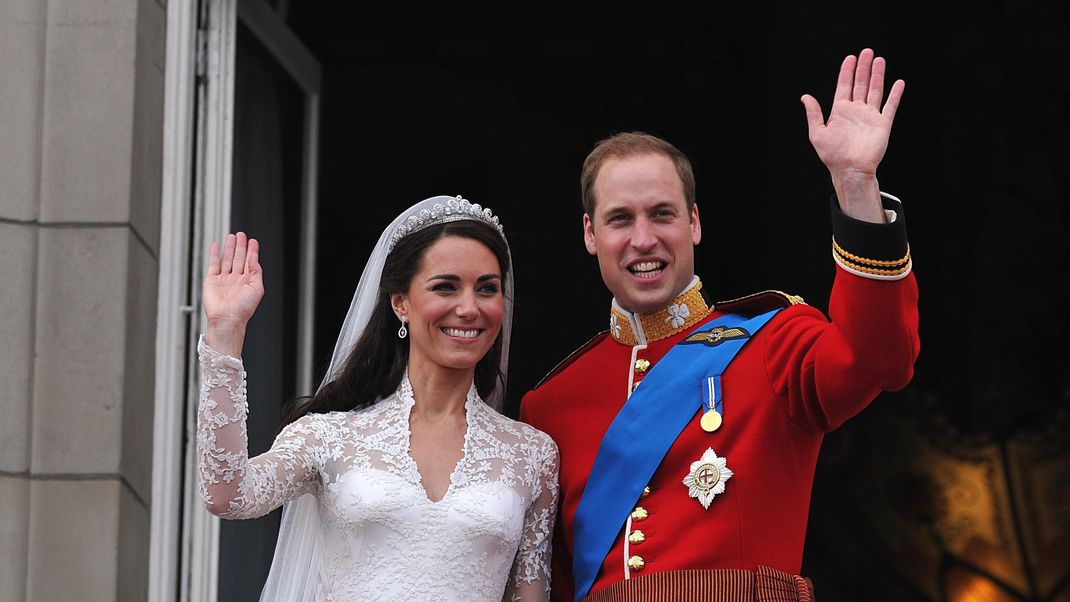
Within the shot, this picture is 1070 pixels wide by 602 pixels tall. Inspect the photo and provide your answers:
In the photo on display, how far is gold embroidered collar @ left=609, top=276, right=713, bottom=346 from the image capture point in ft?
10.8

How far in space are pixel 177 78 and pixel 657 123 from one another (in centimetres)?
274

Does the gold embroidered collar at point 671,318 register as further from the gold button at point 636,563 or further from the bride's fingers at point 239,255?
the bride's fingers at point 239,255

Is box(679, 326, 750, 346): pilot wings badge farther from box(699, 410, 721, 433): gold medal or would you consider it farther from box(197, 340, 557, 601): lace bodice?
box(197, 340, 557, 601): lace bodice

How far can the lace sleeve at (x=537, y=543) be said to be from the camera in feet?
10.6

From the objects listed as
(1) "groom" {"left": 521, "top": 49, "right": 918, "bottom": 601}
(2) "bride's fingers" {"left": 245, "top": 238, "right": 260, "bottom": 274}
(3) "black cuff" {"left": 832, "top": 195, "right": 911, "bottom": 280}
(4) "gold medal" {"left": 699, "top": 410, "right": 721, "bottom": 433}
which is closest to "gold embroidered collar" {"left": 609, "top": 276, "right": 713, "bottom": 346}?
(1) "groom" {"left": 521, "top": 49, "right": 918, "bottom": 601}

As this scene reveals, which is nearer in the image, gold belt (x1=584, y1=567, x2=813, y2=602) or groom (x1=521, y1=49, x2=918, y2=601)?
groom (x1=521, y1=49, x2=918, y2=601)

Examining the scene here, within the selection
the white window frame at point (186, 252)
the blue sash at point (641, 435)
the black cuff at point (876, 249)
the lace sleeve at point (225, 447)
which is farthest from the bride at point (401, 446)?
the black cuff at point (876, 249)

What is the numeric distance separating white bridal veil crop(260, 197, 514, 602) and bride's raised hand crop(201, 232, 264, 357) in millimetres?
438

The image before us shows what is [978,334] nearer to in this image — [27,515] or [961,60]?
[961,60]

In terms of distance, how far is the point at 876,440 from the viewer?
6379 millimetres

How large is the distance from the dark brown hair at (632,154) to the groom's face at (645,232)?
16 millimetres

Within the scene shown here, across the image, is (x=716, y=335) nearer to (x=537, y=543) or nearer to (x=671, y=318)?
(x=671, y=318)

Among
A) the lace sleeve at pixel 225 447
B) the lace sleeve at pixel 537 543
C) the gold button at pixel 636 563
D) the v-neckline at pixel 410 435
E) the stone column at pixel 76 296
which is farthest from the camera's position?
the stone column at pixel 76 296

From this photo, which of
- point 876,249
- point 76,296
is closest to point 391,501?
point 876,249
